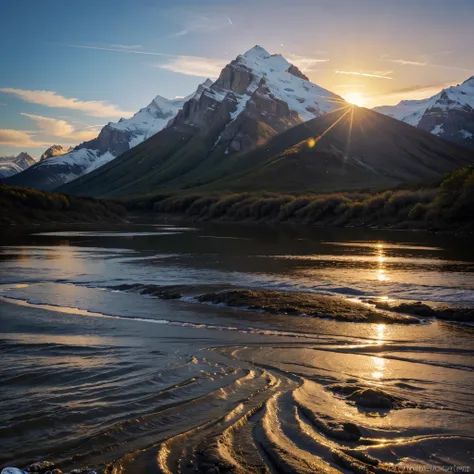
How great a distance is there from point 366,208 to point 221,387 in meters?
113

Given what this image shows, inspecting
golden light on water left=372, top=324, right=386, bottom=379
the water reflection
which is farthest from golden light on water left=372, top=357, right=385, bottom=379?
the water reflection

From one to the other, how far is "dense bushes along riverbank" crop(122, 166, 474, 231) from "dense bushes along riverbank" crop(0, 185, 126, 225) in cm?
3950

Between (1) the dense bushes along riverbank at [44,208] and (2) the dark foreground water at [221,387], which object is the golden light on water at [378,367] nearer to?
(2) the dark foreground water at [221,387]

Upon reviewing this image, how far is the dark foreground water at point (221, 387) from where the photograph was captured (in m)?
10.2

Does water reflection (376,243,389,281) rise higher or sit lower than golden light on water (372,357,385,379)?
higher

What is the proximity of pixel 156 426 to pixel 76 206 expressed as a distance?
413 feet

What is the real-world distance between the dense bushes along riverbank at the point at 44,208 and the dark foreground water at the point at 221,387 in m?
84.6

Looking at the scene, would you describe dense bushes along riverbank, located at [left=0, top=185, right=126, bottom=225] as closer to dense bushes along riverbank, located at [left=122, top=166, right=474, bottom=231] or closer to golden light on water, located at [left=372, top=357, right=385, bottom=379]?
dense bushes along riverbank, located at [left=122, top=166, right=474, bottom=231]

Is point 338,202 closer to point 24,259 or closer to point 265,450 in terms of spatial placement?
point 24,259

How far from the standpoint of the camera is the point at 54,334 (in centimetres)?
2062

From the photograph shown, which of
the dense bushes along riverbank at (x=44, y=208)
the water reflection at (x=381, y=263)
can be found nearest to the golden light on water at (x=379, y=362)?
the water reflection at (x=381, y=263)

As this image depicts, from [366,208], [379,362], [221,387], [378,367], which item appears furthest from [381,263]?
[366,208]

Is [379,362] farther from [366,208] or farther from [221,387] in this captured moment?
[366,208]

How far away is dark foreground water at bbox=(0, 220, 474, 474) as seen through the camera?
1016 cm
